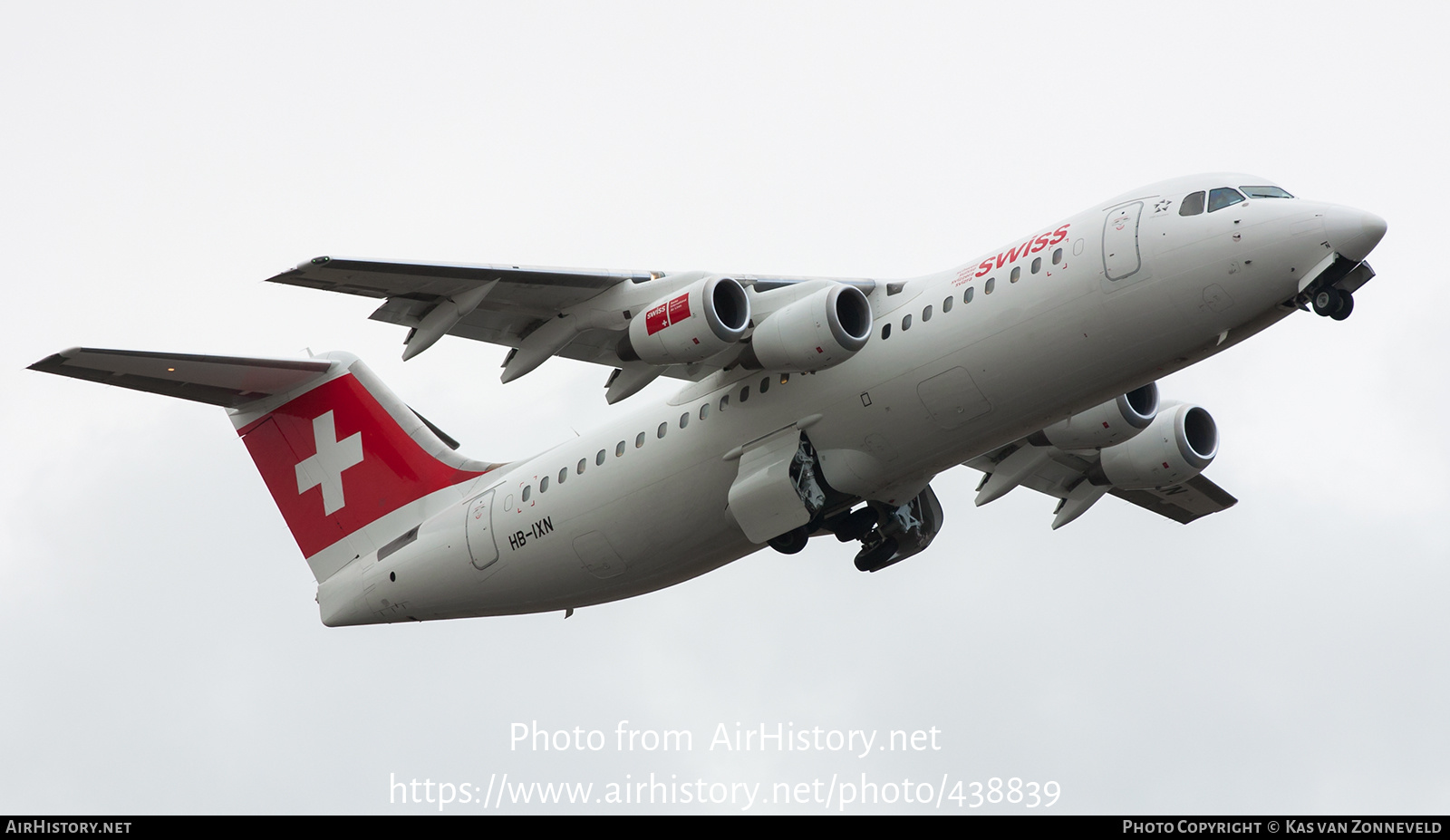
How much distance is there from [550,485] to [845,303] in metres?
3.91

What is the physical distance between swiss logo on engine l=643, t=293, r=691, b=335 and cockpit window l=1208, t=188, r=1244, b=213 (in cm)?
411

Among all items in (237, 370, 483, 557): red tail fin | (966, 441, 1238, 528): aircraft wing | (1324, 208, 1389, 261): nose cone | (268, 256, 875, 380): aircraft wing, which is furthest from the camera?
(237, 370, 483, 557): red tail fin

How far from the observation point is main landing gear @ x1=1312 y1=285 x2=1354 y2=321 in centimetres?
1159

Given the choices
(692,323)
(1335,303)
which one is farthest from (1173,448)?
(692,323)

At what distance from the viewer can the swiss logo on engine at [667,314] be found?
41.6ft

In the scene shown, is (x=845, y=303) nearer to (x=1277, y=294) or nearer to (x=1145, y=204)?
(x=1145, y=204)

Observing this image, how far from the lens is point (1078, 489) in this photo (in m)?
17.5

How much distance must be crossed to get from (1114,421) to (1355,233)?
3863 millimetres

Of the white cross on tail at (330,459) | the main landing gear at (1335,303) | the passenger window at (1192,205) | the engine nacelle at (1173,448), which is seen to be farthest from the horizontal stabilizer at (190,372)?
the main landing gear at (1335,303)

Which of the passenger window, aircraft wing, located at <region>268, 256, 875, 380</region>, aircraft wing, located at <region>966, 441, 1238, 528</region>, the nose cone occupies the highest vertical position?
aircraft wing, located at <region>268, 256, 875, 380</region>

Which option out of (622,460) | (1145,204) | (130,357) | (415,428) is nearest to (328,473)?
(415,428)

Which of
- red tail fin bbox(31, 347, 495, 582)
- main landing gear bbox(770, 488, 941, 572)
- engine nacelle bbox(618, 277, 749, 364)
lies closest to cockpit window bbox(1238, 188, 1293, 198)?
engine nacelle bbox(618, 277, 749, 364)

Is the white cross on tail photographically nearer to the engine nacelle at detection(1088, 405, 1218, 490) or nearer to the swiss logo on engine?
the swiss logo on engine

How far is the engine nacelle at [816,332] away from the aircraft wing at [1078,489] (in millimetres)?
3850
